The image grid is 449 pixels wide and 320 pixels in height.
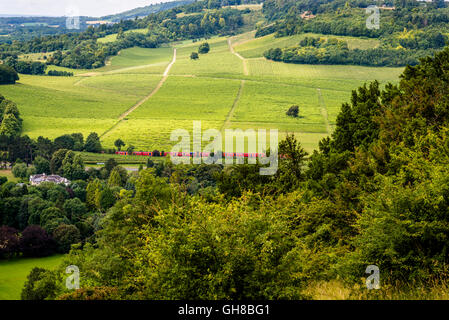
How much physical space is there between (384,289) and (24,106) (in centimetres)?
13915

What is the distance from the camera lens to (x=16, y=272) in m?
53.6

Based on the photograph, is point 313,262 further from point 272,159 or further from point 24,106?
point 24,106

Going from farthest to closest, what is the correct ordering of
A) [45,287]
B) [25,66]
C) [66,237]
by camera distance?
[25,66], [66,237], [45,287]

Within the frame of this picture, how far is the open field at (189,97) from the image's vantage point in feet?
407

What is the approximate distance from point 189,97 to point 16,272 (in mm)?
106692

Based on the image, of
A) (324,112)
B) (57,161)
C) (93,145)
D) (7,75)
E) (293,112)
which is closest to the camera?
(57,161)

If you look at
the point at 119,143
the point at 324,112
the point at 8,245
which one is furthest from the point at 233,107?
the point at 8,245

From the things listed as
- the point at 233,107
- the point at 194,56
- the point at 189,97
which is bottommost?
the point at 233,107

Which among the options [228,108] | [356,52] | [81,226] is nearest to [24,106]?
[228,108]

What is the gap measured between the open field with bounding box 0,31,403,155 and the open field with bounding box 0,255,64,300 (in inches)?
2099

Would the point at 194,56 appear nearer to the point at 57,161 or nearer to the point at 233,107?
the point at 233,107

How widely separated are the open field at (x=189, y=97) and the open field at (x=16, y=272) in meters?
53.3

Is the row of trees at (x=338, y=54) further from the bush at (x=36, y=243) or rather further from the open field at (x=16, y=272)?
→ the open field at (x=16, y=272)
